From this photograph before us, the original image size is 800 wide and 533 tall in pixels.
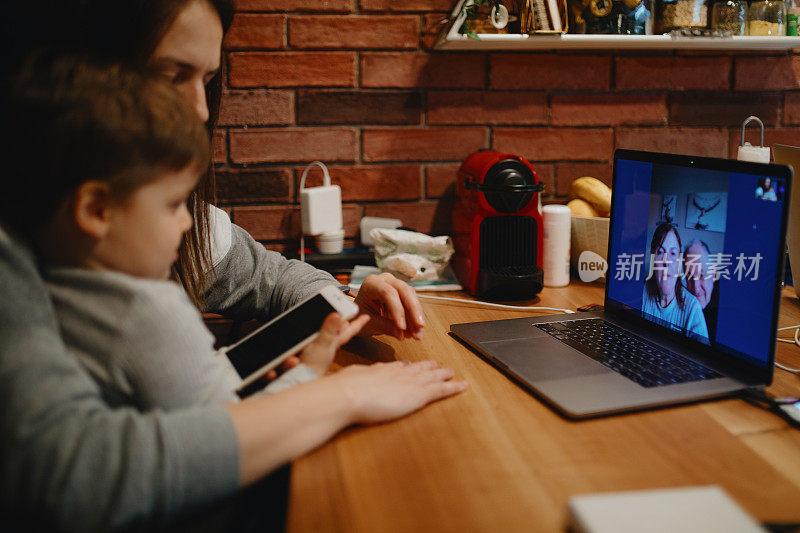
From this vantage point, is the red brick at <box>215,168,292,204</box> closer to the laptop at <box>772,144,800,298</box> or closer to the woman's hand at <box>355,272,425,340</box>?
the woman's hand at <box>355,272,425,340</box>

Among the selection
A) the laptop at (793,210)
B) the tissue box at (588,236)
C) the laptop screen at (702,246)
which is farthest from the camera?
the tissue box at (588,236)

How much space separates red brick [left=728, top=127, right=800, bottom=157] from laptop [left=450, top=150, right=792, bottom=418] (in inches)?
36.4

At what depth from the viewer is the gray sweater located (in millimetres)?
556

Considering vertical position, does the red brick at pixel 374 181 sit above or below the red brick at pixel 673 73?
below

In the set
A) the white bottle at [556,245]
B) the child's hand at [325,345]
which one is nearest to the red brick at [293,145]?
→ the white bottle at [556,245]

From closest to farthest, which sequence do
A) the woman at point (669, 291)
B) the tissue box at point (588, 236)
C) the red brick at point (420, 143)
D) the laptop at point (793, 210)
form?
the woman at point (669, 291)
the laptop at point (793, 210)
the tissue box at point (588, 236)
the red brick at point (420, 143)

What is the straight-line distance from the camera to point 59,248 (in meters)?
0.67

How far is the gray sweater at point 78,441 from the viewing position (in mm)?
556

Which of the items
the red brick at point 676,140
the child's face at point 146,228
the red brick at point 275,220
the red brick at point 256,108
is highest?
the red brick at point 256,108

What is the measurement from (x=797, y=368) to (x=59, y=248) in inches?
39.9

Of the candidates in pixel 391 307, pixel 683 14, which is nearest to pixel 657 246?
pixel 391 307

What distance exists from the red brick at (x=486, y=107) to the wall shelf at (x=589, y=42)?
121mm

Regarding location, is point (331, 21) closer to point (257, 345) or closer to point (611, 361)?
point (257, 345)

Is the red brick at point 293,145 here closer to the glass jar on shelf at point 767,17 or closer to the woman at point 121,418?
the woman at point 121,418
